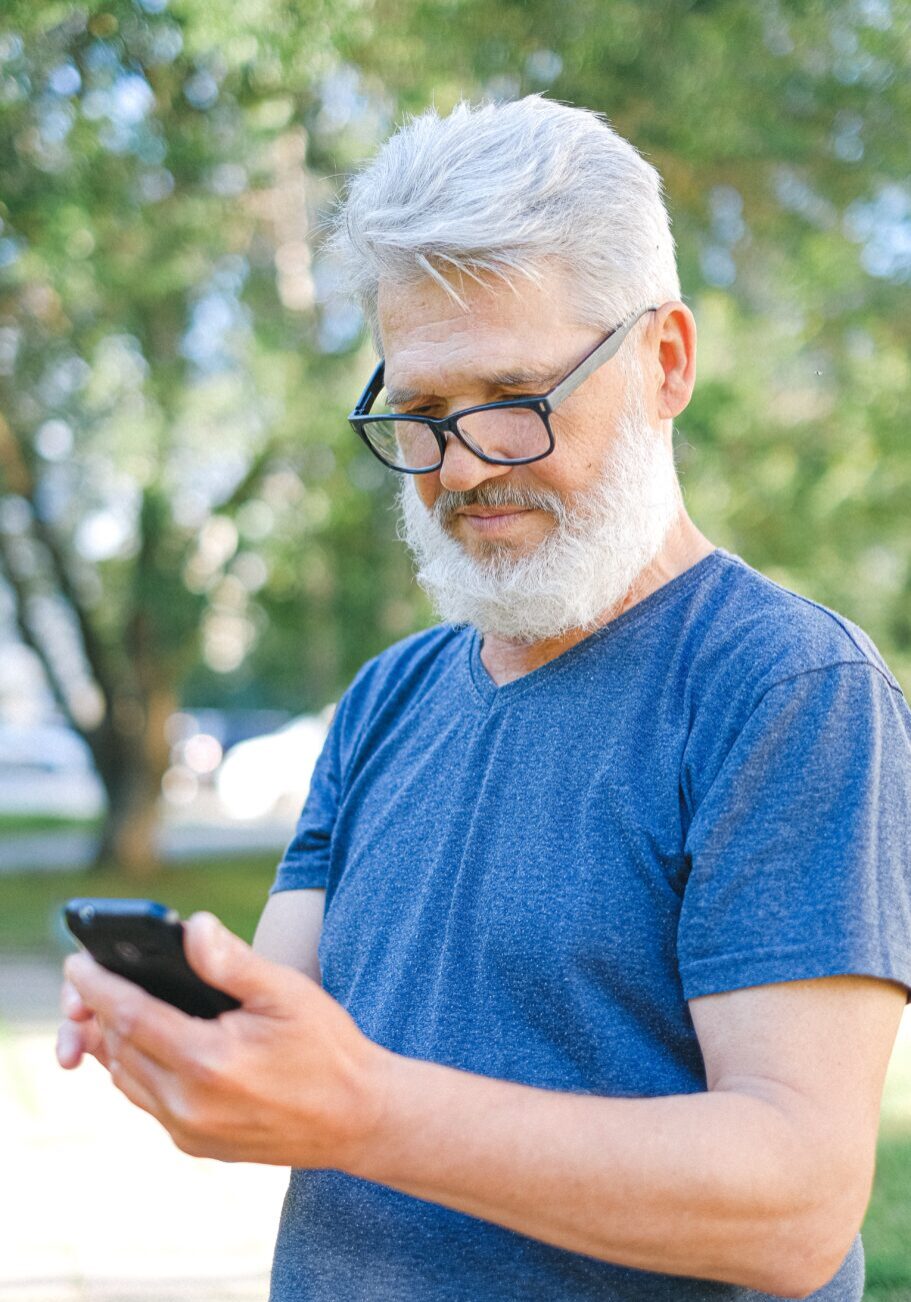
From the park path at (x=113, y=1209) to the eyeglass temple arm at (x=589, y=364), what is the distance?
10.5 feet

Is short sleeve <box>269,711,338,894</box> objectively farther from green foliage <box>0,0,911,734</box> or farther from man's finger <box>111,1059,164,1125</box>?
green foliage <box>0,0,911,734</box>

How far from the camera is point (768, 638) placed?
1.53 metres

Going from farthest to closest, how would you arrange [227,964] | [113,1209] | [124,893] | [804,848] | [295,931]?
[124,893] → [113,1209] → [295,931] → [804,848] → [227,964]

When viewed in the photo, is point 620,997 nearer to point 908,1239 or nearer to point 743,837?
point 743,837

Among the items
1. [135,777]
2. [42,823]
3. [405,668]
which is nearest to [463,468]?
[405,668]

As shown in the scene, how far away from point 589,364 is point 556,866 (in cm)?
60

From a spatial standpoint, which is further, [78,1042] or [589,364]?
[589,364]

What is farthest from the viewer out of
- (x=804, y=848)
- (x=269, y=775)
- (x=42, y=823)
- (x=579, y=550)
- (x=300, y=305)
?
(x=269, y=775)

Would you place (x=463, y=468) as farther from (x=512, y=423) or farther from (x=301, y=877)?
(x=301, y=877)

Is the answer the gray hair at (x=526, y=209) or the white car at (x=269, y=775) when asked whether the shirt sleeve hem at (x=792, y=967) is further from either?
the white car at (x=269, y=775)

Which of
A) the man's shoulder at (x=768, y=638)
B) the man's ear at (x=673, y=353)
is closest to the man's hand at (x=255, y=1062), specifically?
the man's shoulder at (x=768, y=638)

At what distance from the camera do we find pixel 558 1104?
1274mm

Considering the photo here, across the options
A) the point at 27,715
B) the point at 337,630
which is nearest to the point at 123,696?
the point at 337,630

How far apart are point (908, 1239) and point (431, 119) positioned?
3.53 meters
